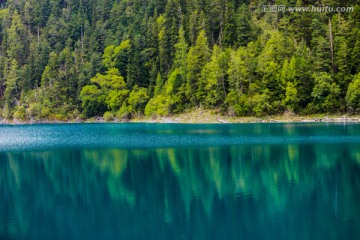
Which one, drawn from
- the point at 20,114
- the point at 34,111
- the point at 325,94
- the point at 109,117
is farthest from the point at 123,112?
the point at 325,94

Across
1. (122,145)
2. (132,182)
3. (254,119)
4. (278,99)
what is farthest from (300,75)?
(132,182)

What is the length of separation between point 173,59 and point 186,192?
3582 inches

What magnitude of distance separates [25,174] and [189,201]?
1675cm

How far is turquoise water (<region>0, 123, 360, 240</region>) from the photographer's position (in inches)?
794

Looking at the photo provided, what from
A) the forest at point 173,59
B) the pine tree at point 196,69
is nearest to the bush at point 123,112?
the forest at point 173,59

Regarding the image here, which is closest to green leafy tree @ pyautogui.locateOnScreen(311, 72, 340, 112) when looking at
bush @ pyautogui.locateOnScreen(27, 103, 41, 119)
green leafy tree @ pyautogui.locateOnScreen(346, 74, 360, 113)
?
green leafy tree @ pyautogui.locateOnScreen(346, 74, 360, 113)

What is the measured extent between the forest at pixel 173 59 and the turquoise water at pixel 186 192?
39.8 metres

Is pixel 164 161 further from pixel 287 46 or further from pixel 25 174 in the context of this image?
pixel 287 46

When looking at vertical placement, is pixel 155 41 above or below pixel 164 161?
above

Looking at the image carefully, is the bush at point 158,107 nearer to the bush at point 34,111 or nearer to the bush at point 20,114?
the bush at point 34,111

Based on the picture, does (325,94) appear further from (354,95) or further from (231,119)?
(231,119)

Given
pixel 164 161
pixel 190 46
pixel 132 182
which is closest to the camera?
pixel 132 182

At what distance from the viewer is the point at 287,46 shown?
9319 cm

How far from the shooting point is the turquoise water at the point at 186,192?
66.1ft
